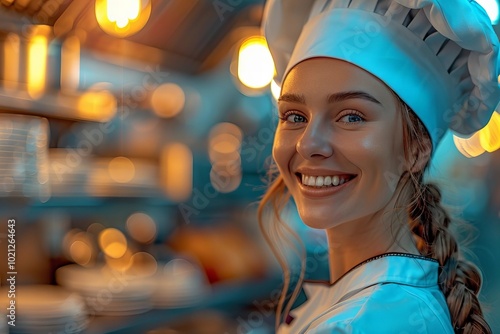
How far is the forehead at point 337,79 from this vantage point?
0.87 meters

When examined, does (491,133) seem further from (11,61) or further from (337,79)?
(11,61)

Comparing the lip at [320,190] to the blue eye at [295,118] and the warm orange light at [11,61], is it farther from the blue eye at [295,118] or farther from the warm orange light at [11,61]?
the warm orange light at [11,61]

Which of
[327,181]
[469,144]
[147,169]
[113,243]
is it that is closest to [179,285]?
[113,243]

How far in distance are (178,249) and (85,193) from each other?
0.66m

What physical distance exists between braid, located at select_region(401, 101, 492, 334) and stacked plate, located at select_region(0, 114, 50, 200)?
88cm

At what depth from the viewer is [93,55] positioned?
1.78 metres

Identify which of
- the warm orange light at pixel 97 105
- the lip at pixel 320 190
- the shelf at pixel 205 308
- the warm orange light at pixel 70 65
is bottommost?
the shelf at pixel 205 308

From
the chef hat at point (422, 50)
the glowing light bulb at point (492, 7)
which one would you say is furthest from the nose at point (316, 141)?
the glowing light bulb at point (492, 7)

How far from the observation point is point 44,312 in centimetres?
144

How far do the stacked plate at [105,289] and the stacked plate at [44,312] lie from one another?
0.13 m

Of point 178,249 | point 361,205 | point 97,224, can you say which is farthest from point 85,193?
point 361,205

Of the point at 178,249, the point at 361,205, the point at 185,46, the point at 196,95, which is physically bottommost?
the point at 178,249

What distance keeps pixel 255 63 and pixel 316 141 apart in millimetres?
1378

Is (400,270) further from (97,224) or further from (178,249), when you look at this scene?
(178,249)
